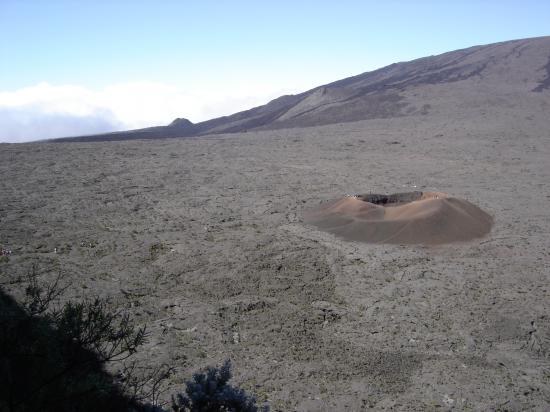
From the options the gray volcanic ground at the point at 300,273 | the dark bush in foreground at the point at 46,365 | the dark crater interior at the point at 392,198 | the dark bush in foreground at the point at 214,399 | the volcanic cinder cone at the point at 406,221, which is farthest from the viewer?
the dark crater interior at the point at 392,198

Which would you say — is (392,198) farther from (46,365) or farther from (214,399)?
(46,365)

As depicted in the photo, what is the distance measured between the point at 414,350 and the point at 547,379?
113 centimetres

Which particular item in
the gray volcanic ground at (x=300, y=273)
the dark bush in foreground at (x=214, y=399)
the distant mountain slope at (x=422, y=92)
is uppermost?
the distant mountain slope at (x=422, y=92)

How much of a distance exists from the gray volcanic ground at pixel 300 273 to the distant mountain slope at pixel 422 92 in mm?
14018

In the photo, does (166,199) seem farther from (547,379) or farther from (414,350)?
(547,379)

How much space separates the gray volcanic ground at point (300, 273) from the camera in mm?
4105

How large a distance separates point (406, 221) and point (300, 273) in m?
2.61

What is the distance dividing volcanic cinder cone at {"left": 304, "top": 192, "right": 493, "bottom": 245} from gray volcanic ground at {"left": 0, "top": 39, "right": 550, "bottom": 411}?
0.86 feet

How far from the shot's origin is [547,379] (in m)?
4.01

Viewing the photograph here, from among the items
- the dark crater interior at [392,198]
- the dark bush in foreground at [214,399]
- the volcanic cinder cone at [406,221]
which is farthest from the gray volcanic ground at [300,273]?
the dark bush in foreground at [214,399]

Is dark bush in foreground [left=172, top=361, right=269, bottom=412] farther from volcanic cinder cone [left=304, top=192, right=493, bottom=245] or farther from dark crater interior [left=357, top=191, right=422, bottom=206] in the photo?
dark crater interior [left=357, top=191, right=422, bottom=206]

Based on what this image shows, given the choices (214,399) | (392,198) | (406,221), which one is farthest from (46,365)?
(392,198)

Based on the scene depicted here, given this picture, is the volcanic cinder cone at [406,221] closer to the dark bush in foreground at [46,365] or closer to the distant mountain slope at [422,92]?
the dark bush in foreground at [46,365]

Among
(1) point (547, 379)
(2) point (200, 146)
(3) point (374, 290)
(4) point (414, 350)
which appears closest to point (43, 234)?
(3) point (374, 290)
